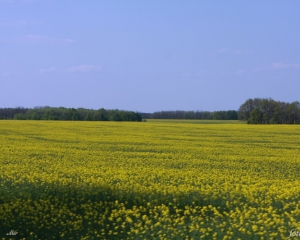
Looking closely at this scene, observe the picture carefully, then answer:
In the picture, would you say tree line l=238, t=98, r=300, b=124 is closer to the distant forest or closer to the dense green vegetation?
the distant forest

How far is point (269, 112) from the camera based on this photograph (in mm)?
59250

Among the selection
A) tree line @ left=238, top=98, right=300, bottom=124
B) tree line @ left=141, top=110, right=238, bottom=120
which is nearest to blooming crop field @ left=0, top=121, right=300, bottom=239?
tree line @ left=238, top=98, right=300, bottom=124

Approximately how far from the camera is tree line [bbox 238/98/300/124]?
189ft

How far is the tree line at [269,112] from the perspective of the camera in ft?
189

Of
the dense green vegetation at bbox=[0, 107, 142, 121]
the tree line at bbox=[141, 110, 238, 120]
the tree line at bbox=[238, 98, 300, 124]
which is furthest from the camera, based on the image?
the tree line at bbox=[141, 110, 238, 120]

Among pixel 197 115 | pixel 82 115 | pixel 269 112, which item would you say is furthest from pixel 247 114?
pixel 82 115

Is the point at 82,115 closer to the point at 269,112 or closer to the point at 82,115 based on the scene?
the point at 82,115

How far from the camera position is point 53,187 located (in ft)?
29.5

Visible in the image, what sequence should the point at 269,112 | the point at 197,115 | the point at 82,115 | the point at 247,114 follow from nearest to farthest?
the point at 269,112 < the point at 247,114 < the point at 82,115 < the point at 197,115

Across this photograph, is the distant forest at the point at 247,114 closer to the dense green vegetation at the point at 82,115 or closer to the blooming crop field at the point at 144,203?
the dense green vegetation at the point at 82,115

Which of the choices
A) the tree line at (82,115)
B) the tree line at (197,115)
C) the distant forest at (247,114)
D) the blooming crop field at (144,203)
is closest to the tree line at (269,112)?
the distant forest at (247,114)

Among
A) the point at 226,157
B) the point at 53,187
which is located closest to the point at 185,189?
the point at 53,187

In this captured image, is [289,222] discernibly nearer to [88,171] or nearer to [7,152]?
[88,171]

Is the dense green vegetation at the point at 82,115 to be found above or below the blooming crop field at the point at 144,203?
above
